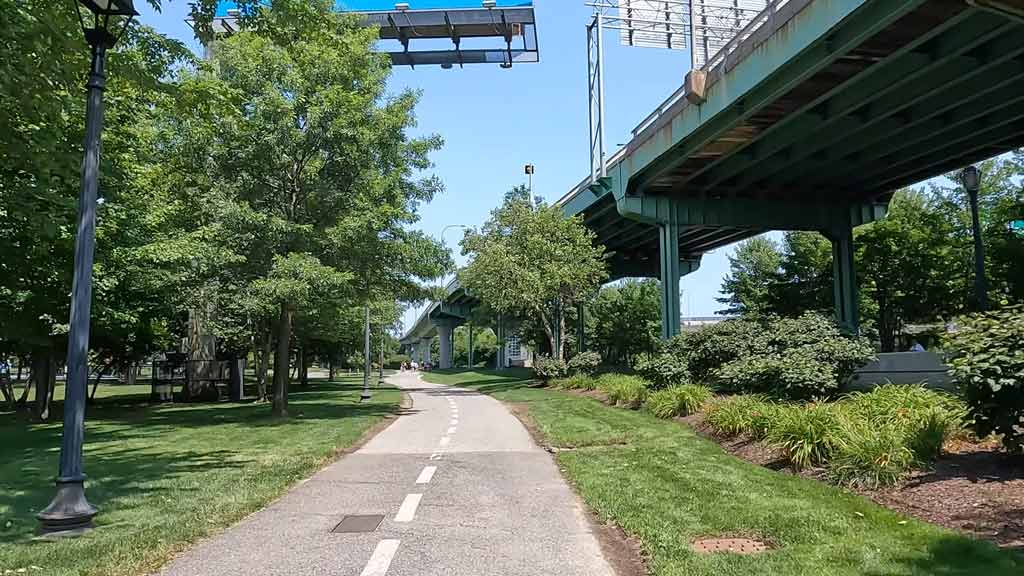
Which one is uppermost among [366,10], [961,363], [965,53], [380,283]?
[366,10]

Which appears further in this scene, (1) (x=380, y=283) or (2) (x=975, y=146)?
(2) (x=975, y=146)

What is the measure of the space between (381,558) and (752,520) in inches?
140

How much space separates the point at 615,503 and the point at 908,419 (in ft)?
14.3

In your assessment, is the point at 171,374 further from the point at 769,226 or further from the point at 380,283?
the point at 769,226

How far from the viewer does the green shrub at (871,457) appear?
8148 millimetres

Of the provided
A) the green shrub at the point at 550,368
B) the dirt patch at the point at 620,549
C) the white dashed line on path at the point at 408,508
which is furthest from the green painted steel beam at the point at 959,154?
the white dashed line on path at the point at 408,508

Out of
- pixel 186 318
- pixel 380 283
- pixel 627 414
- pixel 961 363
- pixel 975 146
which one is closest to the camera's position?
pixel 961 363

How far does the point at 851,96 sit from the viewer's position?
1961 cm

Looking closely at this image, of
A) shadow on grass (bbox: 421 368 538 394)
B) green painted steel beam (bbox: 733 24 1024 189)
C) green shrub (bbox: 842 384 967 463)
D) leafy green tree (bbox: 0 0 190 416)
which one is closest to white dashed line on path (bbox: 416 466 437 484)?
leafy green tree (bbox: 0 0 190 416)

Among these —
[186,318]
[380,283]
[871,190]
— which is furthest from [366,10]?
[871,190]

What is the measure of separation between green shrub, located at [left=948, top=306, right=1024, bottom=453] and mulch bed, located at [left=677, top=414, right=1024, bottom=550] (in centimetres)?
40

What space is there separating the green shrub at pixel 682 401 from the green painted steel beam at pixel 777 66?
8.16 m

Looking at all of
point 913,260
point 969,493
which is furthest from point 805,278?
point 969,493

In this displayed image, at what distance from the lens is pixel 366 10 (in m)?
28.0
